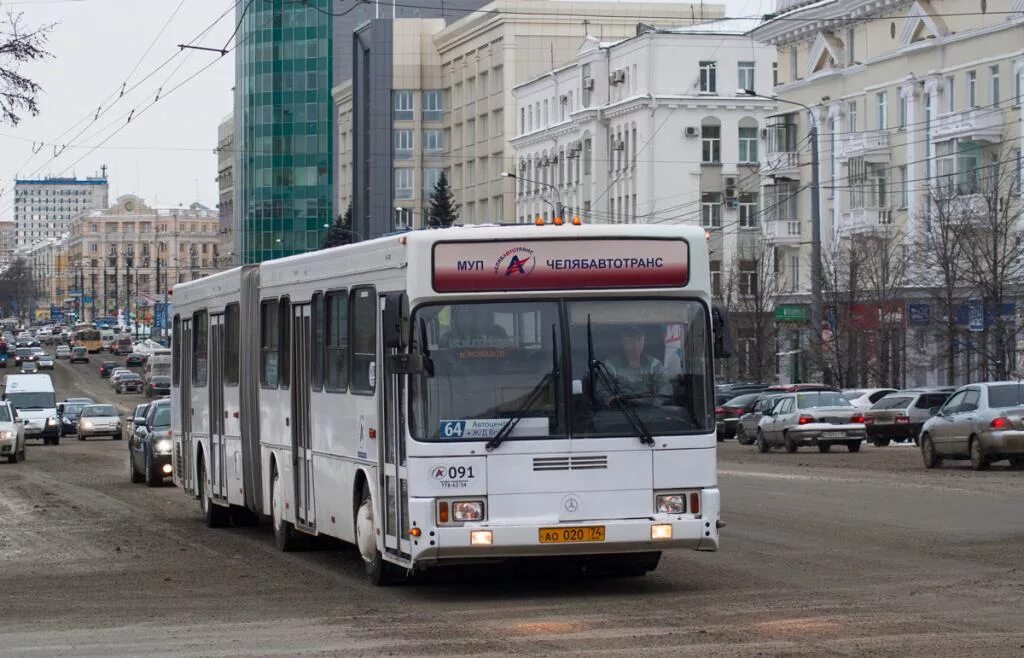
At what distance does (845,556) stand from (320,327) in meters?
4.83

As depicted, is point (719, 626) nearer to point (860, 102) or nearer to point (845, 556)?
point (845, 556)

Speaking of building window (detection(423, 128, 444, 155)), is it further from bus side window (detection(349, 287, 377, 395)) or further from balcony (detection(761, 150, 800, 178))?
bus side window (detection(349, 287, 377, 395))

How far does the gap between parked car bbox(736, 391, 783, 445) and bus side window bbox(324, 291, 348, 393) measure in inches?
1332

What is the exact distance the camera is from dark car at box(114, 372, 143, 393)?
108m

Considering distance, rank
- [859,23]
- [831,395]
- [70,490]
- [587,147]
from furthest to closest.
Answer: [587,147], [859,23], [831,395], [70,490]

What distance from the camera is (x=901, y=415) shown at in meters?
44.3

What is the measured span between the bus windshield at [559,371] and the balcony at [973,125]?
4826 centimetres

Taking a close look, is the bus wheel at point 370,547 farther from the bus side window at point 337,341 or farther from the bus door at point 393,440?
the bus side window at point 337,341

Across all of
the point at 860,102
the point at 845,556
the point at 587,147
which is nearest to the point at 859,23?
the point at 860,102

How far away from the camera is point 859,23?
69688 millimetres

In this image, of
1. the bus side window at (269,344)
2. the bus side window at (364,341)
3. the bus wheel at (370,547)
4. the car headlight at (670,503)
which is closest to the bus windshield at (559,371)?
the car headlight at (670,503)

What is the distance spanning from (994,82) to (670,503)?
49.5 meters

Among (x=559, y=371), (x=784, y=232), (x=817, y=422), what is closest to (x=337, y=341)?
(x=559, y=371)

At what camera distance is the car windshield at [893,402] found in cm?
4459
